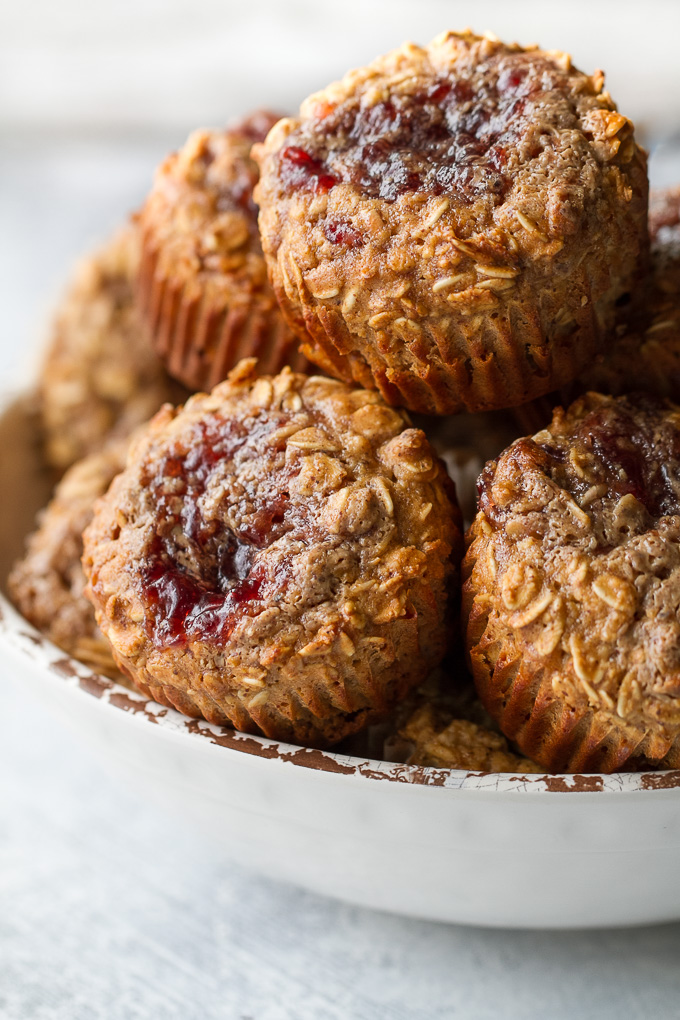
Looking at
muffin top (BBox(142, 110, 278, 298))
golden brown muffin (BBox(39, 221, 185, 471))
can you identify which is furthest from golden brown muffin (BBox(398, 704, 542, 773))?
golden brown muffin (BBox(39, 221, 185, 471))

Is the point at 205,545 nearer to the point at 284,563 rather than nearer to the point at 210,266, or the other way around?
the point at 284,563

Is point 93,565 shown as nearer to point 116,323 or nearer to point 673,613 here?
point 673,613

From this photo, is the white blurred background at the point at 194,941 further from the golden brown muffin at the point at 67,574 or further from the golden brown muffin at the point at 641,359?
the golden brown muffin at the point at 641,359

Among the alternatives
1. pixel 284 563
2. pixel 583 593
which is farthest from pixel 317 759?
pixel 583 593

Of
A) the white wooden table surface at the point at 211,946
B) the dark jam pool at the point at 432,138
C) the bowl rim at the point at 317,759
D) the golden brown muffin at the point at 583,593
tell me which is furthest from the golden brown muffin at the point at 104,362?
the golden brown muffin at the point at 583,593

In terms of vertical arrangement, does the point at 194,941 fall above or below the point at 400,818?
below

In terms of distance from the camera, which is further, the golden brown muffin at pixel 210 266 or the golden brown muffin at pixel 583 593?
the golden brown muffin at pixel 210 266
